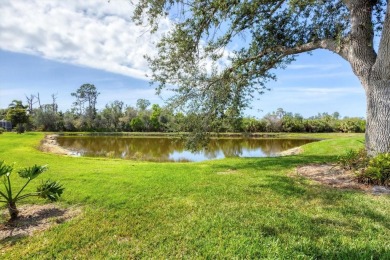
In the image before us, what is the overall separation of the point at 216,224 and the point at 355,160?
16.8 feet

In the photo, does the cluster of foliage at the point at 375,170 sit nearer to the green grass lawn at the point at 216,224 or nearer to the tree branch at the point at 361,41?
the green grass lawn at the point at 216,224

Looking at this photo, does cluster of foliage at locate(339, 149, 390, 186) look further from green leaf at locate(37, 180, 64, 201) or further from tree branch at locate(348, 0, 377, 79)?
green leaf at locate(37, 180, 64, 201)

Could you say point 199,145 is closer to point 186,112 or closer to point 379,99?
point 186,112

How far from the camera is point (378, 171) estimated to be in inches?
232

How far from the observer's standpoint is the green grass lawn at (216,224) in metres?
3.37

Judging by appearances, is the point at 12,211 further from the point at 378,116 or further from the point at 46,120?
the point at 46,120

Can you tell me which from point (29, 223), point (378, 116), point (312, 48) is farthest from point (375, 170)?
point (29, 223)

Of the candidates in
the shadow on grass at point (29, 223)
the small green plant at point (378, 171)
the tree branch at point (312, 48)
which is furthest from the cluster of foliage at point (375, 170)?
the shadow on grass at point (29, 223)

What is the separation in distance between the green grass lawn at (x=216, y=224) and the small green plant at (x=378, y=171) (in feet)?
2.56

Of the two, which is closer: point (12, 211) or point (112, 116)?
point (12, 211)

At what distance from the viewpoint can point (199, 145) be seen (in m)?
11.4

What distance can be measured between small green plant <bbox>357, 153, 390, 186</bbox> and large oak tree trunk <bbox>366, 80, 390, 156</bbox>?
730mm

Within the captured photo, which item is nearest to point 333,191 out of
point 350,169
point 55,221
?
point 350,169

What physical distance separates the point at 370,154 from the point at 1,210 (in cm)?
880
